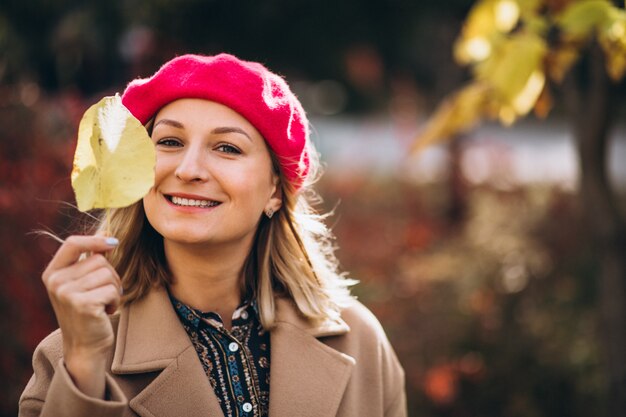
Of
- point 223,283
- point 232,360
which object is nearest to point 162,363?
point 232,360

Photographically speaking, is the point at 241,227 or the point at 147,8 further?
the point at 147,8

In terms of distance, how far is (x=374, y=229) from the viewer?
721cm

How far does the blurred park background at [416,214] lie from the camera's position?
13.5 ft

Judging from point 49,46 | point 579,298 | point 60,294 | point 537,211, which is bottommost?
point 579,298

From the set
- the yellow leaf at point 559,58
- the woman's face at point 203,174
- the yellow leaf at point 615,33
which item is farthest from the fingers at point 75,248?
the yellow leaf at point 559,58

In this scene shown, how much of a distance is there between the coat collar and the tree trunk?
1908 mm

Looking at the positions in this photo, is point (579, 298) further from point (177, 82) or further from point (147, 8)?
point (147, 8)

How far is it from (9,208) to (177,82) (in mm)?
2108

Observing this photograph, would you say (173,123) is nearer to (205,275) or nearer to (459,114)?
(205,275)

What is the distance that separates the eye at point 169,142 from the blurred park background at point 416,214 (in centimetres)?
58

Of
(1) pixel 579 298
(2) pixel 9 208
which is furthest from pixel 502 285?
(2) pixel 9 208

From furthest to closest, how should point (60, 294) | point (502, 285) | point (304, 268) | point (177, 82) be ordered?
point (502, 285), point (304, 268), point (177, 82), point (60, 294)

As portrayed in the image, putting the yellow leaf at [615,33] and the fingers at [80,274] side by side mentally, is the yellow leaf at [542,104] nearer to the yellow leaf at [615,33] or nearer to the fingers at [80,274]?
the yellow leaf at [615,33]

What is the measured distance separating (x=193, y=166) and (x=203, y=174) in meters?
0.04
